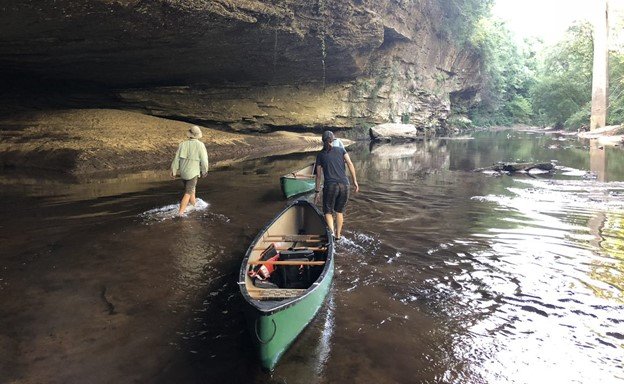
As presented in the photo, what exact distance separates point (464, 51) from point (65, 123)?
34580 mm

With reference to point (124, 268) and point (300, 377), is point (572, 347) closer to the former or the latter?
point (300, 377)

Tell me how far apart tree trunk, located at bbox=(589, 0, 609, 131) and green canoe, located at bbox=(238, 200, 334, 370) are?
2892 cm

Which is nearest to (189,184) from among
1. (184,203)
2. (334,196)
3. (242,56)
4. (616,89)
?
(184,203)

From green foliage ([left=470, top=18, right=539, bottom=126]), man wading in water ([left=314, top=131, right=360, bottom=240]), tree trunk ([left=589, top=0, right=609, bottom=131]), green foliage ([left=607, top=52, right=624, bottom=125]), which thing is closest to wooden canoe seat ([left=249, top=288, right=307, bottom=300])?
man wading in water ([left=314, top=131, right=360, bottom=240])

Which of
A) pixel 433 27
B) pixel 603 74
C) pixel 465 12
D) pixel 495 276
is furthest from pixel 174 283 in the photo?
pixel 465 12

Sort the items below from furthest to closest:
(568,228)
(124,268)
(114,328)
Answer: (568,228), (124,268), (114,328)

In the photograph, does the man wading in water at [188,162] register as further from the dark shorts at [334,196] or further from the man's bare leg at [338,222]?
the man's bare leg at [338,222]

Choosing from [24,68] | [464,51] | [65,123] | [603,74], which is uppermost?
[464,51]

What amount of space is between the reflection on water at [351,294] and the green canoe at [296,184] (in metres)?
0.83

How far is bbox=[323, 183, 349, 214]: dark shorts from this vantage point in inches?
257

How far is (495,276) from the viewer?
17.0ft

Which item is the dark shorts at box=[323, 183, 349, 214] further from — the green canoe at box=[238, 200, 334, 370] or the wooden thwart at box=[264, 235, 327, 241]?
the wooden thwart at box=[264, 235, 327, 241]

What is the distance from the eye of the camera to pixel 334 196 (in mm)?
6551

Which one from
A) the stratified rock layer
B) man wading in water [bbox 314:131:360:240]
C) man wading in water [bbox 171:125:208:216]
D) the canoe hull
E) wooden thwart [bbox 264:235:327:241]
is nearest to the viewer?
wooden thwart [bbox 264:235:327:241]
